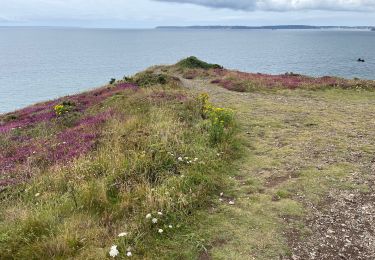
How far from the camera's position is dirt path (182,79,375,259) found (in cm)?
710

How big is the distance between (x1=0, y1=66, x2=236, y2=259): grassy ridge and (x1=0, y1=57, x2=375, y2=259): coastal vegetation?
1.4 inches

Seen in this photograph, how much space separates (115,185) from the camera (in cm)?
930

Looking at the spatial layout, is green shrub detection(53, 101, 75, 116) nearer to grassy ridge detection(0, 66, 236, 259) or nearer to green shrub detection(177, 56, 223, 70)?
grassy ridge detection(0, 66, 236, 259)

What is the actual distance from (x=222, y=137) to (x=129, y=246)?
698 cm

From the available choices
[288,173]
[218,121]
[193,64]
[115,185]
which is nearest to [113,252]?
[115,185]

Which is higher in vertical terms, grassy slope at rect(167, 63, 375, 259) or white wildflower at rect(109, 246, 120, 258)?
white wildflower at rect(109, 246, 120, 258)

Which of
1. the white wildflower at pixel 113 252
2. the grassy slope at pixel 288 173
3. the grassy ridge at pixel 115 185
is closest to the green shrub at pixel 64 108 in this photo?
the grassy ridge at pixel 115 185

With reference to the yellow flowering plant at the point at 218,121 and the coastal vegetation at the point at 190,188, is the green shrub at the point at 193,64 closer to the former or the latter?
the yellow flowering plant at the point at 218,121

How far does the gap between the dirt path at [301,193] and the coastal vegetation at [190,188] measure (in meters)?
0.03

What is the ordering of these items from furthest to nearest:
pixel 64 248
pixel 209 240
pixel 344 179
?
pixel 344 179 → pixel 209 240 → pixel 64 248

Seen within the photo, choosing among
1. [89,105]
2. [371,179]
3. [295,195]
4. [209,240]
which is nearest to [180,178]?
[209,240]

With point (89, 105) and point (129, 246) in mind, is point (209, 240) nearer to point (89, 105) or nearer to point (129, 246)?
point (129, 246)

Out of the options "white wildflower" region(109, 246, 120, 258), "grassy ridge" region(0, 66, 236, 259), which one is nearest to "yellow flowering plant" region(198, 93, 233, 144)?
"grassy ridge" region(0, 66, 236, 259)

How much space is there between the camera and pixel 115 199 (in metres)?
8.73
